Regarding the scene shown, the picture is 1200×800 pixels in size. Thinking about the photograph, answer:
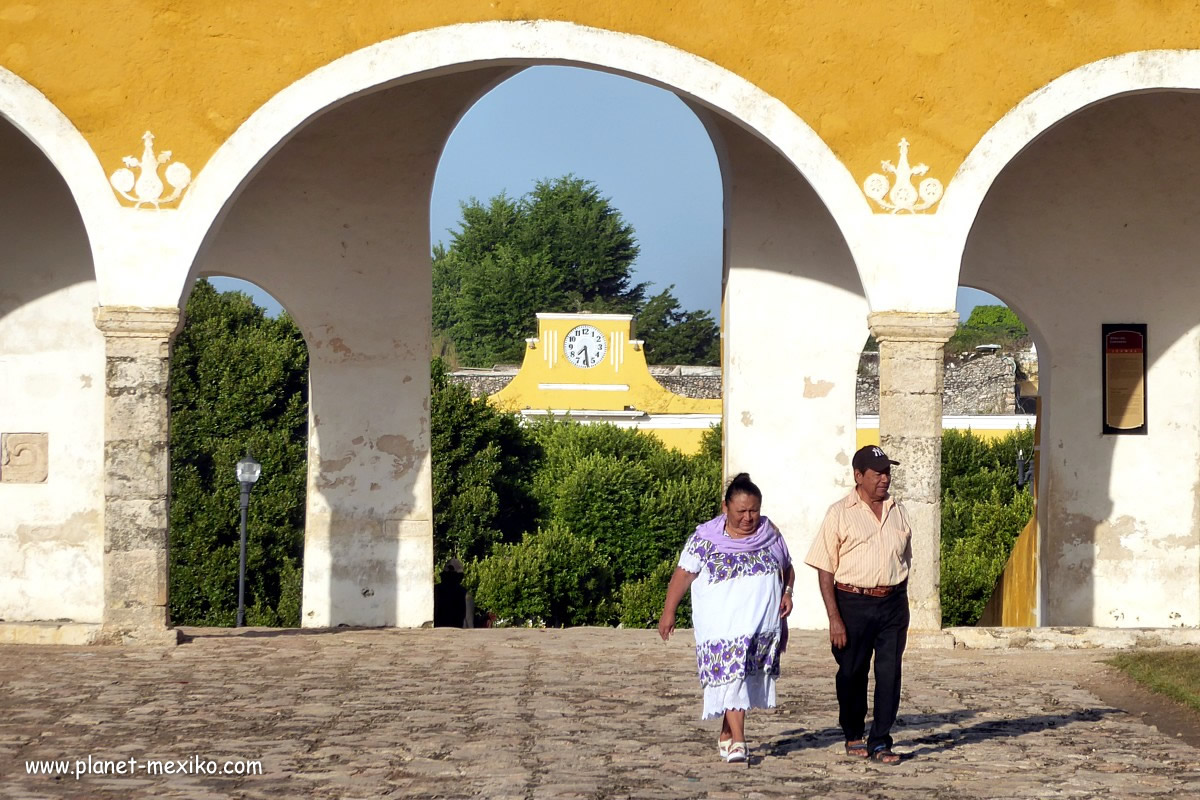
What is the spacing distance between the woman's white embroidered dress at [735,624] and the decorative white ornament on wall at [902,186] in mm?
3850

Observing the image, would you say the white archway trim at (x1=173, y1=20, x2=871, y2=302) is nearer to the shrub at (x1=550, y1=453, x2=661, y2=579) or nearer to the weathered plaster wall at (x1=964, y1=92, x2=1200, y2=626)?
the weathered plaster wall at (x1=964, y1=92, x2=1200, y2=626)

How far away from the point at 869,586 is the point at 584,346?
29731 millimetres

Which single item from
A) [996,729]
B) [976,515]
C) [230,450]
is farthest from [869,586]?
[230,450]

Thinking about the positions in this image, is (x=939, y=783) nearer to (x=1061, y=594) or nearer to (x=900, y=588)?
(x=900, y=588)

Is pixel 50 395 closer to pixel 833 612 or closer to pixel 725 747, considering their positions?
pixel 725 747

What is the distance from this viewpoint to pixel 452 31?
8.55 metres

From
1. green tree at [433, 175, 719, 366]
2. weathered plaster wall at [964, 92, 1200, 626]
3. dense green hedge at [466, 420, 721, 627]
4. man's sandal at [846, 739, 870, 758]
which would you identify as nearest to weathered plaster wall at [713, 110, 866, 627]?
weathered plaster wall at [964, 92, 1200, 626]

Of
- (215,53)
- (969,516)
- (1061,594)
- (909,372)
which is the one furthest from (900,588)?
(969,516)

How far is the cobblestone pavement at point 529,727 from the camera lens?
5.04 meters

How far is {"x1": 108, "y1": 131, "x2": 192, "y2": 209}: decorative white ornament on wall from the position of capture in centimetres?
855

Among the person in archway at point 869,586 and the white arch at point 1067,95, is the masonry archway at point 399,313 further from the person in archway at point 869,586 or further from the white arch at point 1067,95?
the person in archway at point 869,586

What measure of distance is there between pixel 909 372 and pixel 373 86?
10.7ft

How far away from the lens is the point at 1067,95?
860cm

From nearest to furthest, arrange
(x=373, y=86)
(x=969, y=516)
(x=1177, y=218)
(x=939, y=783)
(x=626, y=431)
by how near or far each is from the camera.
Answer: (x=939, y=783) → (x=373, y=86) → (x=1177, y=218) → (x=969, y=516) → (x=626, y=431)
